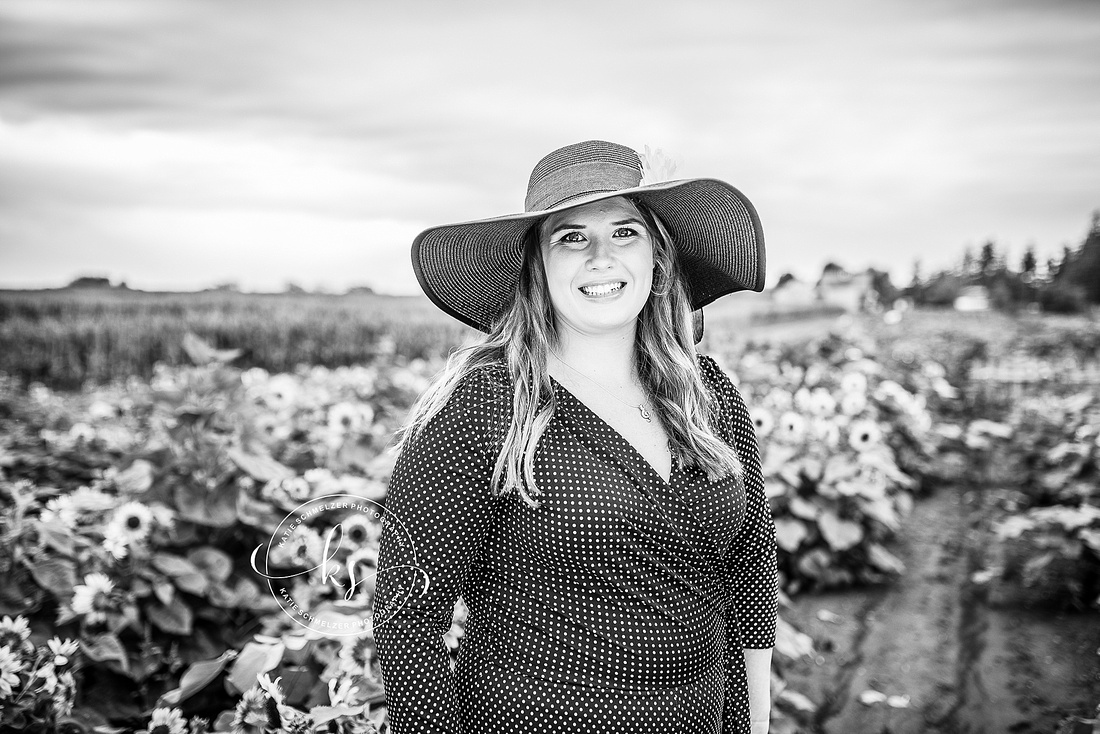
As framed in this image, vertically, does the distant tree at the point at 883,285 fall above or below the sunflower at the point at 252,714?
above

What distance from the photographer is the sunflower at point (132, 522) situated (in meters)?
2.25

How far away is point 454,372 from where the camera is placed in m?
1.54

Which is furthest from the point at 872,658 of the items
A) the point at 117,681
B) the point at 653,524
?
the point at 117,681

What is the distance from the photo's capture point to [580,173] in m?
1.57

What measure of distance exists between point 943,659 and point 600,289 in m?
2.79

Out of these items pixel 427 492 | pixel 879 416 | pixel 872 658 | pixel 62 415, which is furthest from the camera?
pixel 879 416

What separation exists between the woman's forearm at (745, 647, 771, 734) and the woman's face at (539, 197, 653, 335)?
842 mm

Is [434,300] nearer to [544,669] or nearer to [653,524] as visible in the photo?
[653,524]

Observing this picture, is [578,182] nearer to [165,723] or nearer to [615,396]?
[615,396]

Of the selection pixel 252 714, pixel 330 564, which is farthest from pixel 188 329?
pixel 252 714

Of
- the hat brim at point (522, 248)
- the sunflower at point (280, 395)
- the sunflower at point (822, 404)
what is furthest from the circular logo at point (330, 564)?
the sunflower at point (822, 404)

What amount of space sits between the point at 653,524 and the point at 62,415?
471cm

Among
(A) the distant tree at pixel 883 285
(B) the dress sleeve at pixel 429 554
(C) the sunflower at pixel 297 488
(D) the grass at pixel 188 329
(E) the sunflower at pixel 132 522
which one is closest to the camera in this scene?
(B) the dress sleeve at pixel 429 554

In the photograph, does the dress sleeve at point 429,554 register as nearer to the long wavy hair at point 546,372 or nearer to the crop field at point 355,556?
the long wavy hair at point 546,372
